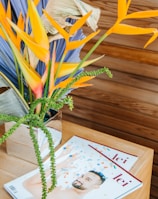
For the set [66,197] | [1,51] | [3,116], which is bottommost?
[66,197]

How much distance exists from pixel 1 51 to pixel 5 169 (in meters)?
0.32

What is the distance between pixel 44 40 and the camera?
98cm

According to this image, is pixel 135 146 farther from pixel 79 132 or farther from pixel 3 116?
pixel 3 116

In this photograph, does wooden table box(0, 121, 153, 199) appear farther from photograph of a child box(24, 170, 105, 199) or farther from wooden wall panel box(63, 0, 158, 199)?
wooden wall panel box(63, 0, 158, 199)

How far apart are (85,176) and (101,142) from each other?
18 centimetres

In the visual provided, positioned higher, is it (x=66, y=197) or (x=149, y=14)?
(x=149, y=14)

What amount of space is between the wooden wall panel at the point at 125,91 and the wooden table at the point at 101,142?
224mm

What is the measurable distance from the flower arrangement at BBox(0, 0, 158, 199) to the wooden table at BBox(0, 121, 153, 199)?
124mm

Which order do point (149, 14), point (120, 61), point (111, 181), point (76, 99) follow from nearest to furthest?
point (149, 14)
point (111, 181)
point (120, 61)
point (76, 99)

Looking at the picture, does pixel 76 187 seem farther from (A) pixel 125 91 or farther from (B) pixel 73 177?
Answer: (A) pixel 125 91

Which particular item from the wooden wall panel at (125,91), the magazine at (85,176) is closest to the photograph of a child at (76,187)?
the magazine at (85,176)

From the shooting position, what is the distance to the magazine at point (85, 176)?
1.05 meters

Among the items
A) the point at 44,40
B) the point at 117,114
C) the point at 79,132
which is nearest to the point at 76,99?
the point at 117,114

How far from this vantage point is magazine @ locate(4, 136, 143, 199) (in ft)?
3.44
